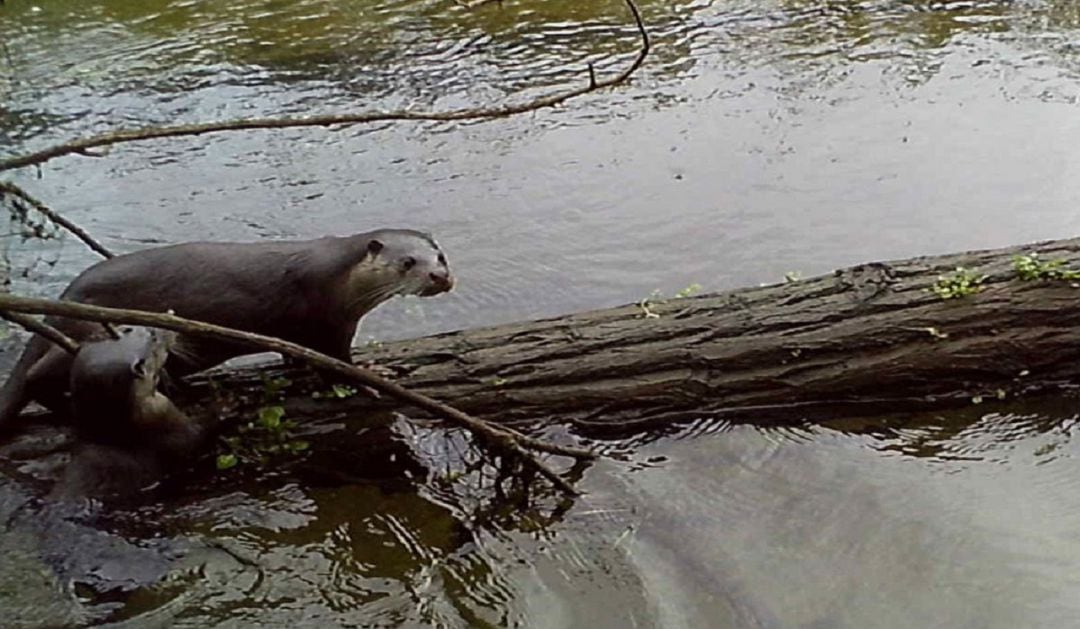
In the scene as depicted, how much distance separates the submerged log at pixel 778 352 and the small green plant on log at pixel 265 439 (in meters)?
0.16

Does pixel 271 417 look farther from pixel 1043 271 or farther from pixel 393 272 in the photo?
pixel 1043 271

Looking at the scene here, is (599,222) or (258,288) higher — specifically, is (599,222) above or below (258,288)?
below

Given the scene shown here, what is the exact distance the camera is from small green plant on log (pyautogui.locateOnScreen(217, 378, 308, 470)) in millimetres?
3486

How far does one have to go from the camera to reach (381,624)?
118 inches

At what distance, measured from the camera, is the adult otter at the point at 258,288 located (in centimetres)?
349

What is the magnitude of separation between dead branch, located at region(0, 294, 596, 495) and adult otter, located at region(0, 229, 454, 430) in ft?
1.61

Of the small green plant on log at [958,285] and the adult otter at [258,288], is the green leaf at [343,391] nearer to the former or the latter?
the adult otter at [258,288]

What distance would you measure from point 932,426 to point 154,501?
7.67ft

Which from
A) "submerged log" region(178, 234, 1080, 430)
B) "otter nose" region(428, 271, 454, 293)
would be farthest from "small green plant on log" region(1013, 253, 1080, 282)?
"otter nose" region(428, 271, 454, 293)

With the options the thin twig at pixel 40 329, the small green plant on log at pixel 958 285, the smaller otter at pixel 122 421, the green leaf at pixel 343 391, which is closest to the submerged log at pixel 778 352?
the small green plant on log at pixel 958 285

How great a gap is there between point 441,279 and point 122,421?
0.97 metres

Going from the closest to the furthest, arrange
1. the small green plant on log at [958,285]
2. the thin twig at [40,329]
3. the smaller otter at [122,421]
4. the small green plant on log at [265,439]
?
the thin twig at [40,329] < the smaller otter at [122,421] < the small green plant on log at [265,439] < the small green plant on log at [958,285]

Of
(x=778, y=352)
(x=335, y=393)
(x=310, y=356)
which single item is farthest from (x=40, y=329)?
(x=778, y=352)

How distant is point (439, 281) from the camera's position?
3561 millimetres
